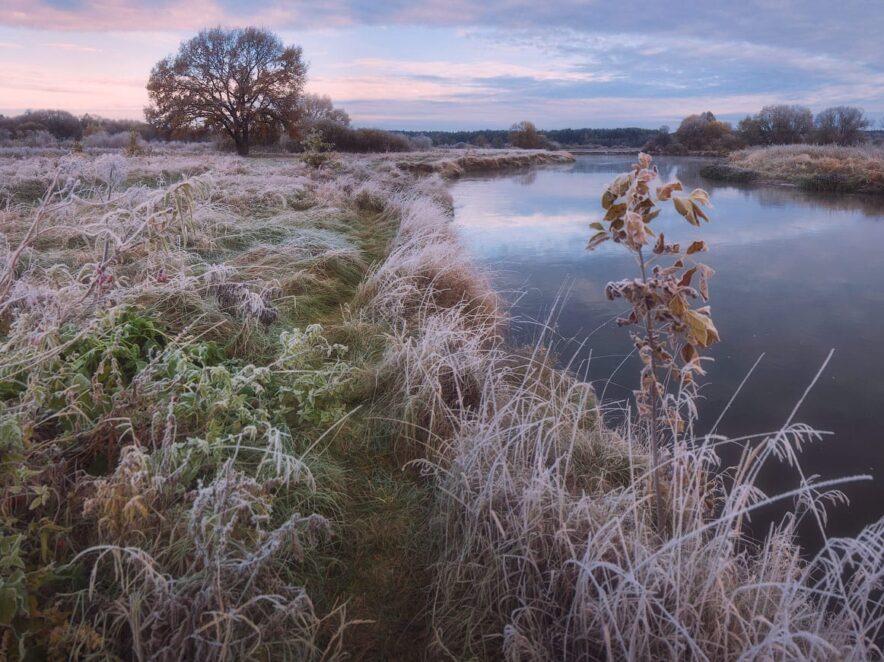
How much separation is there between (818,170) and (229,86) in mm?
22779

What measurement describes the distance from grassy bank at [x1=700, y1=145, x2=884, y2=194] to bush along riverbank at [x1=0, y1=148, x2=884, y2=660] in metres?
15.1

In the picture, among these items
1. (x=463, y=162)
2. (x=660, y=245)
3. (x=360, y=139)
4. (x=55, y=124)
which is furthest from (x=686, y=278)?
(x=55, y=124)

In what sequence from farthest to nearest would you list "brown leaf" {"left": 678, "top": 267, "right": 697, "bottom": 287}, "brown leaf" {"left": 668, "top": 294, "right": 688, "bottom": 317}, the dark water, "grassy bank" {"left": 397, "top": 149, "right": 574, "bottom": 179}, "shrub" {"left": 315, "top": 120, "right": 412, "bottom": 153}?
"shrub" {"left": 315, "top": 120, "right": 412, "bottom": 153} < "grassy bank" {"left": 397, "top": 149, "right": 574, "bottom": 179} < the dark water < "brown leaf" {"left": 678, "top": 267, "right": 697, "bottom": 287} < "brown leaf" {"left": 668, "top": 294, "right": 688, "bottom": 317}

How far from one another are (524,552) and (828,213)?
12.2 m

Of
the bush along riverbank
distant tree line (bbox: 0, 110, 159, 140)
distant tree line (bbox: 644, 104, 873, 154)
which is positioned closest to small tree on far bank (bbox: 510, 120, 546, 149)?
distant tree line (bbox: 644, 104, 873, 154)

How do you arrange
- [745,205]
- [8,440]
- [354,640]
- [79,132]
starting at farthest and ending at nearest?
[79,132]
[745,205]
[354,640]
[8,440]

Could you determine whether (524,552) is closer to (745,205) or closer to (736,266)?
(736,266)

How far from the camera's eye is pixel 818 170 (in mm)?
16938

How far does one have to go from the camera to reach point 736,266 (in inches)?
287

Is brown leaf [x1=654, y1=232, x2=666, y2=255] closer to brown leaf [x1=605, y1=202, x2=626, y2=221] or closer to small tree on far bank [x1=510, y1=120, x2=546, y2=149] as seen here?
brown leaf [x1=605, y1=202, x2=626, y2=221]

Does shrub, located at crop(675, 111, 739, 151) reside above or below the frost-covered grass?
above

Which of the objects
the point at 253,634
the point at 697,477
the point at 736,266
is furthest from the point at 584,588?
the point at 736,266

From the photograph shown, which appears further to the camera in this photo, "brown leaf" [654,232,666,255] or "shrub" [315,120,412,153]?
"shrub" [315,120,412,153]

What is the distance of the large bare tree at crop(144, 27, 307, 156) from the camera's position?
2380 centimetres
